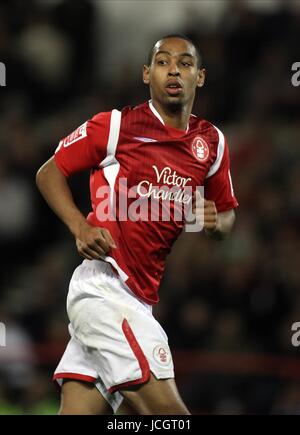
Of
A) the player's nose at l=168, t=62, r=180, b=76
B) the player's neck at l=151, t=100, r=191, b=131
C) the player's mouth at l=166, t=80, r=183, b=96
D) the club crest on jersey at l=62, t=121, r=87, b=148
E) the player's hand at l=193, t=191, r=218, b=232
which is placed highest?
the player's nose at l=168, t=62, r=180, b=76

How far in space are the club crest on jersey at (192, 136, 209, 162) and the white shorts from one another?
1.93 feet

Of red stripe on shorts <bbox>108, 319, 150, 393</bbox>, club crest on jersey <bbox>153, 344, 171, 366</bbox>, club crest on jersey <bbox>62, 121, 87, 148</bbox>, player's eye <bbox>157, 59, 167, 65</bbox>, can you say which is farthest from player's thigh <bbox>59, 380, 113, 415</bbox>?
player's eye <bbox>157, 59, 167, 65</bbox>

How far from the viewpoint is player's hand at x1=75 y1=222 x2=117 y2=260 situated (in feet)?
13.8

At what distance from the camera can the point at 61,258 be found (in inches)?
323

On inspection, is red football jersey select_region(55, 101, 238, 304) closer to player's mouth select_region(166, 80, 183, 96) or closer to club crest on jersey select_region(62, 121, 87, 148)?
club crest on jersey select_region(62, 121, 87, 148)

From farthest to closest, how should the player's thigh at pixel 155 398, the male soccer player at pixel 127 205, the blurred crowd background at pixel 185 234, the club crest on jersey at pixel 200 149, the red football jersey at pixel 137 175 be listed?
the blurred crowd background at pixel 185 234 < the club crest on jersey at pixel 200 149 < the red football jersey at pixel 137 175 < the male soccer player at pixel 127 205 < the player's thigh at pixel 155 398

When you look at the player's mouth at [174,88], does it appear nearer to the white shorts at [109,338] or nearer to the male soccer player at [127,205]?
the male soccer player at [127,205]


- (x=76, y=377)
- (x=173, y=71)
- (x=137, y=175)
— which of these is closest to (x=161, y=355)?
(x=76, y=377)

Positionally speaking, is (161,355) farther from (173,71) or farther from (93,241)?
(173,71)

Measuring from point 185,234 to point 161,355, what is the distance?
146 inches

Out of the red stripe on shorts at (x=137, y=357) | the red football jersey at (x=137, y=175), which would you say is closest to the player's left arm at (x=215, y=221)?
the red football jersey at (x=137, y=175)

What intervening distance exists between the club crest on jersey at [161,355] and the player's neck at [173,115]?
3.05 ft

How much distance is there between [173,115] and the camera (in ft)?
14.9

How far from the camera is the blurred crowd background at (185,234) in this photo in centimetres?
711
